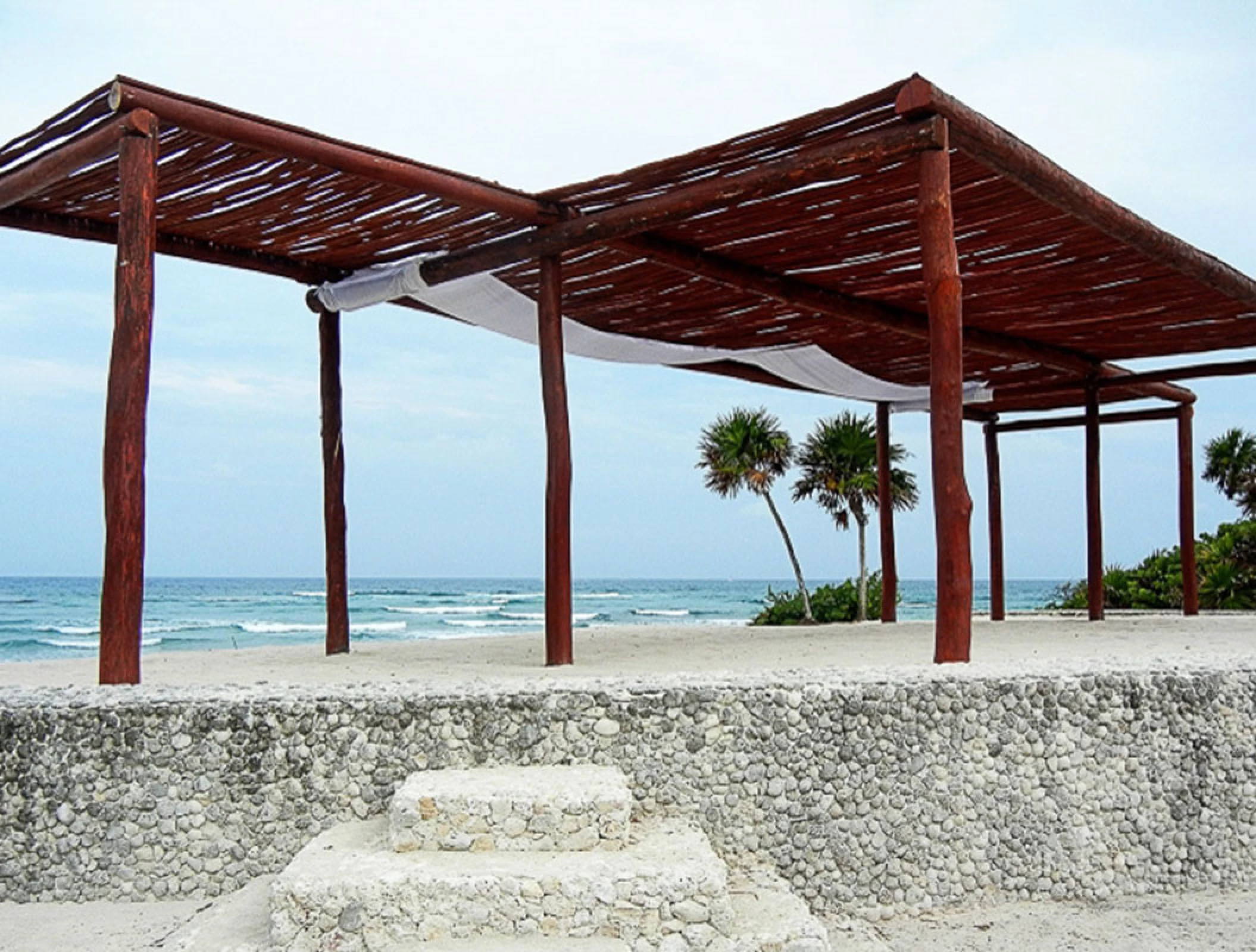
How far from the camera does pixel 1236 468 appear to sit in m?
19.7

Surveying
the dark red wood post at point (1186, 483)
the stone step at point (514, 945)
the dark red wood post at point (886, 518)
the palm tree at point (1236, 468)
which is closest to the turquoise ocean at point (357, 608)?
the palm tree at point (1236, 468)

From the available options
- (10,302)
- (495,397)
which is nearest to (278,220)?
(10,302)

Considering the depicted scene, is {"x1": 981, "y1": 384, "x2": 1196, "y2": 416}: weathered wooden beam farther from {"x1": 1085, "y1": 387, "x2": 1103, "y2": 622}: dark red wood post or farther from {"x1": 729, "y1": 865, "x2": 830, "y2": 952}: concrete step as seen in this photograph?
{"x1": 729, "y1": 865, "x2": 830, "y2": 952}: concrete step

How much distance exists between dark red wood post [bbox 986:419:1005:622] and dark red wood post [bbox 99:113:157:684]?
981cm

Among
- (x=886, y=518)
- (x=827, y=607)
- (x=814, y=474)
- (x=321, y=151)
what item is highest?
(x=321, y=151)

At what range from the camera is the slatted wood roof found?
5730mm

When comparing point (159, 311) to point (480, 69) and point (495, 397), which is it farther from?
point (480, 69)

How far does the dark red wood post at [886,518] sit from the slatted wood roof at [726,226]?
106 inches

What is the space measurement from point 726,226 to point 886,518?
20.3ft

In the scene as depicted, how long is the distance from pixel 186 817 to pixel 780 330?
6283 millimetres

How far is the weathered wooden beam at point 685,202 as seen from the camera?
562cm

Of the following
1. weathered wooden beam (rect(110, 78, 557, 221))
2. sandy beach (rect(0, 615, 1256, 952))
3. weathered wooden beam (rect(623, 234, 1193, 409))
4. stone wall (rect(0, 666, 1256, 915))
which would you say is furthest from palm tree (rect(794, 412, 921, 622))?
stone wall (rect(0, 666, 1256, 915))

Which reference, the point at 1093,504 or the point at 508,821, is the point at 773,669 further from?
the point at 1093,504

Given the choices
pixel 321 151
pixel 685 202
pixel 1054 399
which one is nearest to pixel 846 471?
pixel 1054 399
